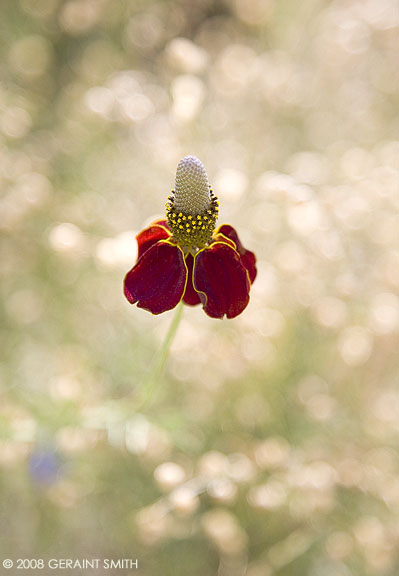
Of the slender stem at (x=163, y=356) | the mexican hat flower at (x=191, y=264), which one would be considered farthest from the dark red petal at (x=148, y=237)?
the slender stem at (x=163, y=356)

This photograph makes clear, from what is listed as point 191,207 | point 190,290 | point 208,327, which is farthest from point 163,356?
point 208,327

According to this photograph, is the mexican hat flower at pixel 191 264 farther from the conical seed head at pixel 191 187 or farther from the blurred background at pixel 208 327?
the blurred background at pixel 208 327

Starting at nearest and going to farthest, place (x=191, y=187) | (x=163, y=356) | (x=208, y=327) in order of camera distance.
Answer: (x=191, y=187), (x=163, y=356), (x=208, y=327)

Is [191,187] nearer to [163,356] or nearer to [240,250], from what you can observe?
[240,250]

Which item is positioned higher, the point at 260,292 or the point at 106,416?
the point at 260,292

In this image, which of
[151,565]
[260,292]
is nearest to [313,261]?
[260,292]

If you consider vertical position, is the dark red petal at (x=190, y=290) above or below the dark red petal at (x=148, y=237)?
below

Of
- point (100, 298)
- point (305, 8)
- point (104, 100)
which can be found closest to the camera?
point (104, 100)

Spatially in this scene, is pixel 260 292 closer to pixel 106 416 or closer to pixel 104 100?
pixel 106 416
